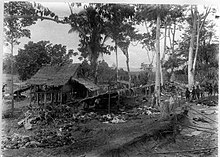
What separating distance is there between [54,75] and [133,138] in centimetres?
84

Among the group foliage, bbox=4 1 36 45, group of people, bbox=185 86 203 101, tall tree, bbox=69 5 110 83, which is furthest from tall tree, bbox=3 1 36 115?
group of people, bbox=185 86 203 101

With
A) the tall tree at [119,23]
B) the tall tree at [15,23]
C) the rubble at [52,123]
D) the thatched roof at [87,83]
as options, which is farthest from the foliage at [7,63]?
the tall tree at [119,23]

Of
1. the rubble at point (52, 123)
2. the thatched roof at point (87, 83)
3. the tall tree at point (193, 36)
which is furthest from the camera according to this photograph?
the tall tree at point (193, 36)

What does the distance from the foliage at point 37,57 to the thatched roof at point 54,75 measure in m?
0.04

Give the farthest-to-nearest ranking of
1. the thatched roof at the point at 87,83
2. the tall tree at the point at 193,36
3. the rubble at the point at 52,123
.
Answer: the tall tree at the point at 193,36 < the thatched roof at the point at 87,83 < the rubble at the point at 52,123

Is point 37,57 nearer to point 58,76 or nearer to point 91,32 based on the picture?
point 58,76

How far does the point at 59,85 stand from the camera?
2.38 meters

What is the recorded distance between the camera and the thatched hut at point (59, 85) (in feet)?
7.70

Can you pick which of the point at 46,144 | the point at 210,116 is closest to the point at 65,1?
the point at 46,144

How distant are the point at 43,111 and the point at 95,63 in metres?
0.59

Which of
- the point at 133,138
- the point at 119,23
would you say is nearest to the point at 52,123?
the point at 133,138

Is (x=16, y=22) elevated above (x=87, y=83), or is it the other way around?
(x=16, y=22)

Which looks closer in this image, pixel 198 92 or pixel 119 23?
pixel 119 23

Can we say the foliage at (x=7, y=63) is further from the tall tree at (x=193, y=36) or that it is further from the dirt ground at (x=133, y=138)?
the tall tree at (x=193, y=36)
